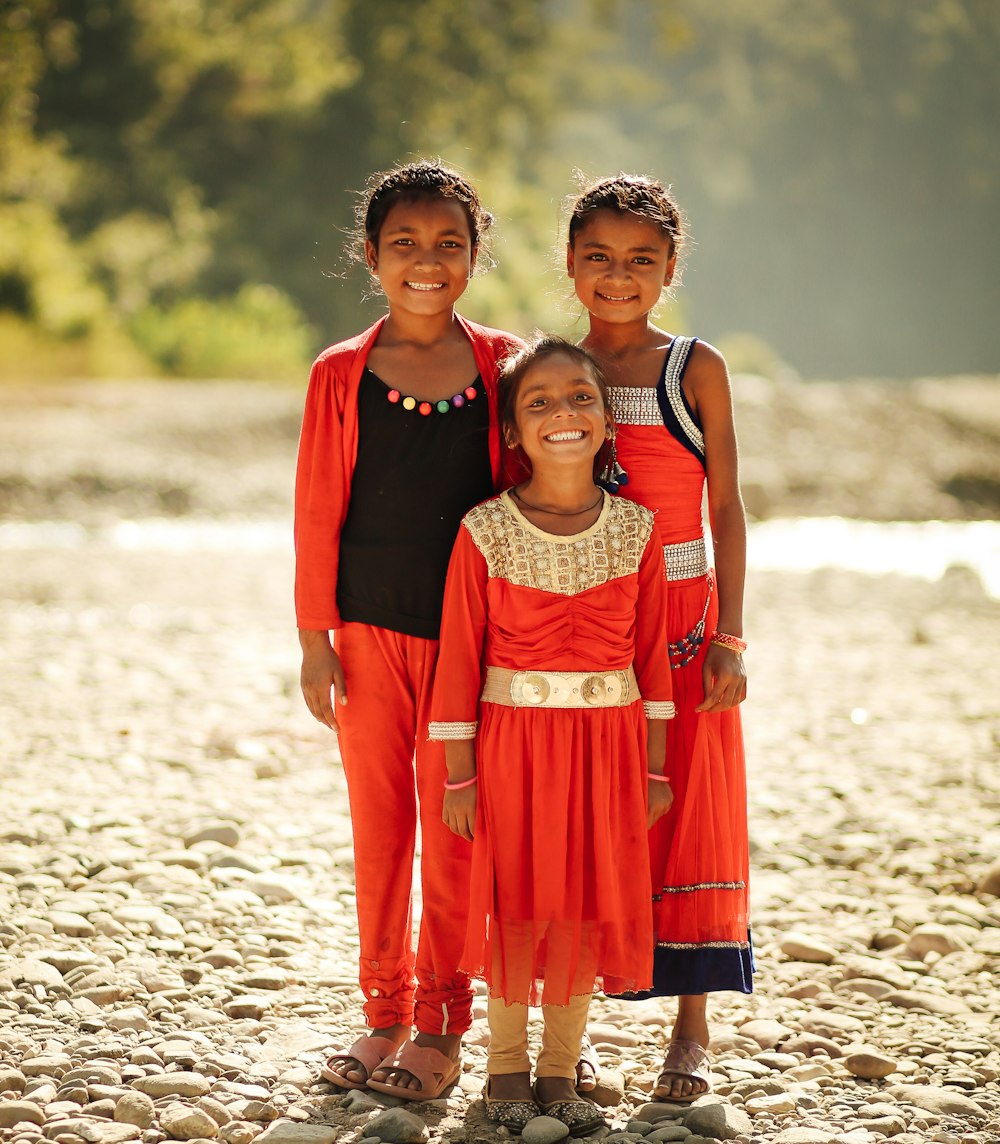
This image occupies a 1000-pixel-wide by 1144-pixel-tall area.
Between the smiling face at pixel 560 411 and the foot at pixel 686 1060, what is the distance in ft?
3.99

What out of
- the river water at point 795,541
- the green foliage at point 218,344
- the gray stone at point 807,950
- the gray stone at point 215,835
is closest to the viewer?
the gray stone at point 807,950

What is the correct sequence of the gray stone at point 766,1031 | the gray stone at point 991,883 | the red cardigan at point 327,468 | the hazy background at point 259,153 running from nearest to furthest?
the red cardigan at point 327,468
the gray stone at point 766,1031
the gray stone at point 991,883
the hazy background at point 259,153

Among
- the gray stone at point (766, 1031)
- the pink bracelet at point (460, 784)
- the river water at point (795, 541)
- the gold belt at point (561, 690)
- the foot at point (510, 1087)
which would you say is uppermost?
the river water at point (795, 541)

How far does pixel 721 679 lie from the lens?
8.96 feet

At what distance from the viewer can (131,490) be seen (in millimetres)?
14188

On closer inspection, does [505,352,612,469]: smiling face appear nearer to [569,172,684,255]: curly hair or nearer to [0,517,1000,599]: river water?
[569,172,684,255]: curly hair

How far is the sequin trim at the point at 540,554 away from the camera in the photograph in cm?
258

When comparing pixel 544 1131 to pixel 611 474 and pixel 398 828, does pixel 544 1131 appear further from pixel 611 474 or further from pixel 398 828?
pixel 611 474

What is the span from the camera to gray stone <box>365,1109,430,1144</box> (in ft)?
8.41

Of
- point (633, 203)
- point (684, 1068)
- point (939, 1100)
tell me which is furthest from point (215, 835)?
point (633, 203)

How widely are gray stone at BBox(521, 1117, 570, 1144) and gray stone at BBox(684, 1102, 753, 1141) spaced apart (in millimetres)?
271

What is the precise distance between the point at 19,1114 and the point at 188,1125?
0.31 metres

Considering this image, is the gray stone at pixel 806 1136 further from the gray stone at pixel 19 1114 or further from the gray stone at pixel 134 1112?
the gray stone at pixel 19 1114

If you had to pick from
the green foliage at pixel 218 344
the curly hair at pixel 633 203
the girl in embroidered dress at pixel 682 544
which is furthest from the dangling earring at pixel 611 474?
the green foliage at pixel 218 344
